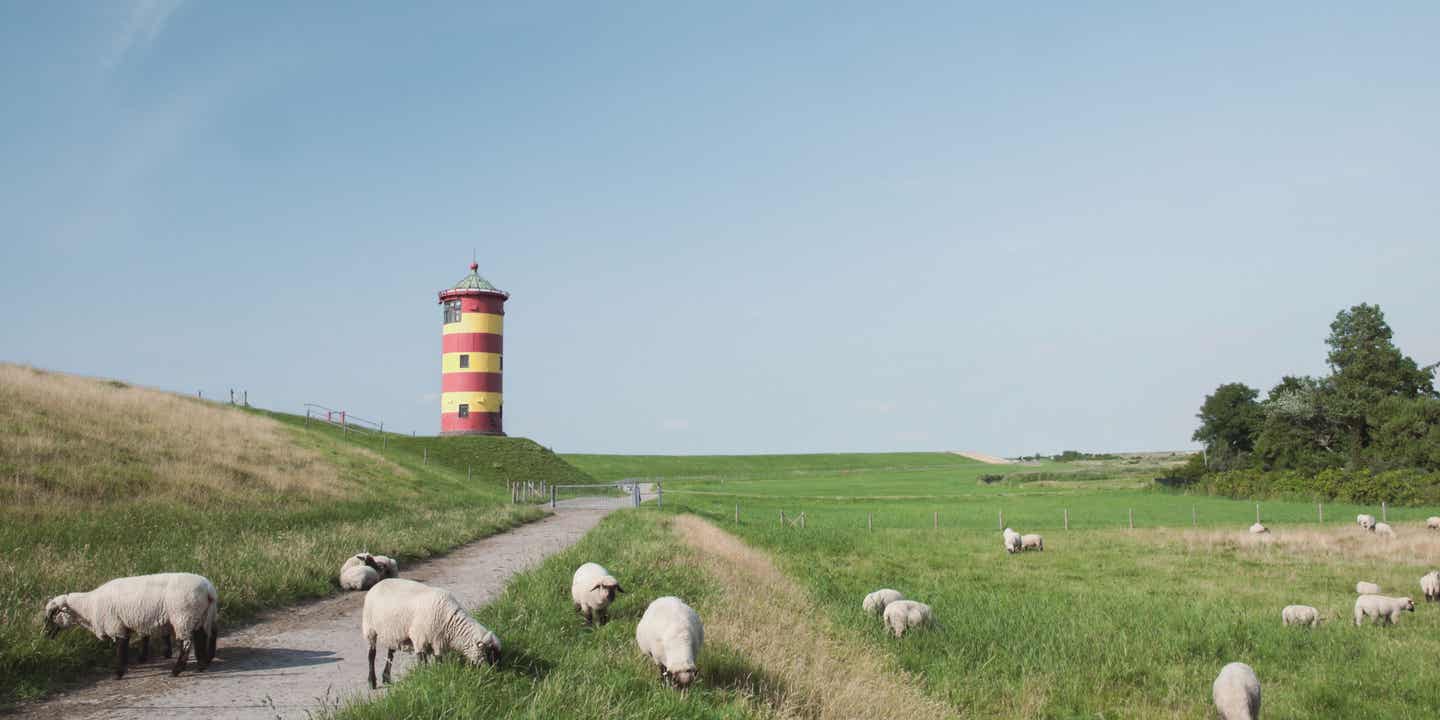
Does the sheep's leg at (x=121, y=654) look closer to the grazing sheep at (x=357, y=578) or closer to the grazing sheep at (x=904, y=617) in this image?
the grazing sheep at (x=357, y=578)

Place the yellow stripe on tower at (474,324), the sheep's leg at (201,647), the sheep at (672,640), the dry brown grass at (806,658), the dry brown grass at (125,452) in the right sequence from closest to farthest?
1. the sheep at (672,640)
2. the sheep's leg at (201,647)
3. the dry brown grass at (806,658)
4. the dry brown grass at (125,452)
5. the yellow stripe on tower at (474,324)

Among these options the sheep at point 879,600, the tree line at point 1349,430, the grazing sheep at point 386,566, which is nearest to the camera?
the grazing sheep at point 386,566

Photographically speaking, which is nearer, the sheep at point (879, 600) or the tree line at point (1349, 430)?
the sheep at point (879, 600)

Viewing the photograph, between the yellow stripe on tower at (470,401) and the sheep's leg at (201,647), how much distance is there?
64510 millimetres

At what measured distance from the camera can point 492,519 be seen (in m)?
33.2

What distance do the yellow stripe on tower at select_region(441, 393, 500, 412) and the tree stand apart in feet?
236

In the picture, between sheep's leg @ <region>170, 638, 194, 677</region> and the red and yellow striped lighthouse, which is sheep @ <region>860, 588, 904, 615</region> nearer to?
sheep's leg @ <region>170, 638, 194, 677</region>

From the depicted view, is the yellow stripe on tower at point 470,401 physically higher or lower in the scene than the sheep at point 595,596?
higher

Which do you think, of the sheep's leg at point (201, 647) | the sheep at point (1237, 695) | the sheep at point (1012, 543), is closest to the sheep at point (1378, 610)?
the sheep at point (1237, 695)

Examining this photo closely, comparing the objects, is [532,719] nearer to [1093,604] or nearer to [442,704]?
[442,704]

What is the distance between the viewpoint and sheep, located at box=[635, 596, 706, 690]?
35.0ft

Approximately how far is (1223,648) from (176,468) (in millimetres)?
31104

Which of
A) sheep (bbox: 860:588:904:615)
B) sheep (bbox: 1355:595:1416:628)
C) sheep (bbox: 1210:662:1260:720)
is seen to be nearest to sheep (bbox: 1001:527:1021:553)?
sheep (bbox: 1355:595:1416:628)

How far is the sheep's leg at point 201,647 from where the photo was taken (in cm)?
1116
